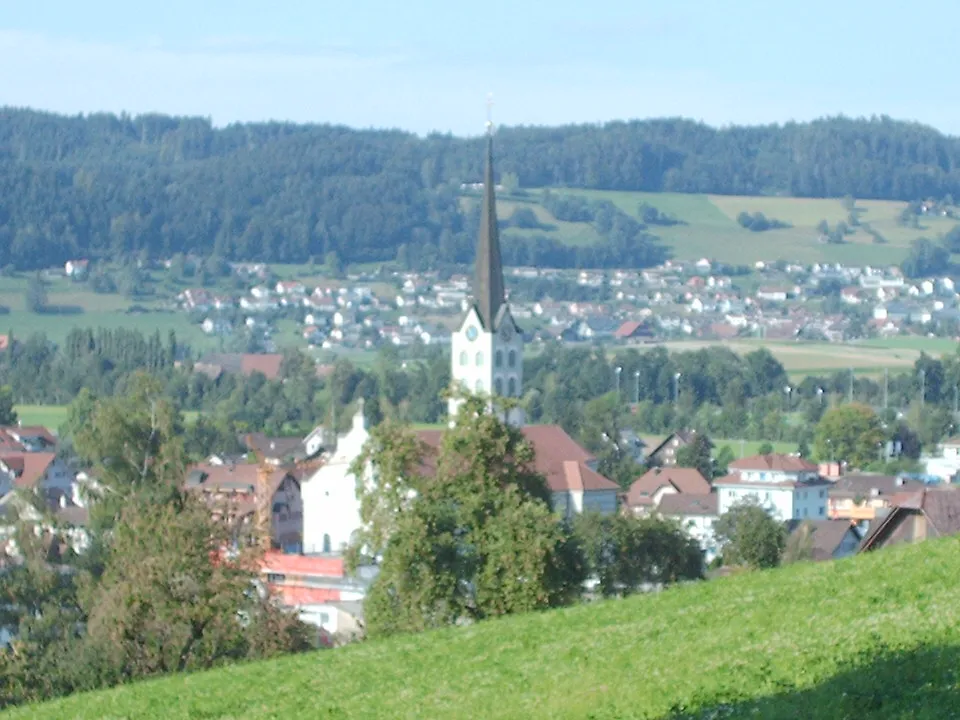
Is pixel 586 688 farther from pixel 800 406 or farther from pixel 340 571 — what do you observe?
pixel 800 406

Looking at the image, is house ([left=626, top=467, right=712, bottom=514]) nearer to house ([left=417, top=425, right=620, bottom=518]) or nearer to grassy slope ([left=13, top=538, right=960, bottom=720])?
house ([left=417, top=425, right=620, bottom=518])

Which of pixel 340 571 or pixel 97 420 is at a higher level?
pixel 97 420

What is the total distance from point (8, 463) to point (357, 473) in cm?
4907

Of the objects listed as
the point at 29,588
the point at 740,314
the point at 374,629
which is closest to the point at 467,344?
the point at 29,588

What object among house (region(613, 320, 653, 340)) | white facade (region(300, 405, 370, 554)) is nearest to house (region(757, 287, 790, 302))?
house (region(613, 320, 653, 340))

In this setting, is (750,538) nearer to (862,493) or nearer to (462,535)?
(462,535)

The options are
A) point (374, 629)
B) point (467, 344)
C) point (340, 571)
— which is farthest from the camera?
point (467, 344)

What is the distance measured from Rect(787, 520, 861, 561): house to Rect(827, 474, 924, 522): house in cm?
667

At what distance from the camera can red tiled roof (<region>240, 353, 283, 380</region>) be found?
122 metres

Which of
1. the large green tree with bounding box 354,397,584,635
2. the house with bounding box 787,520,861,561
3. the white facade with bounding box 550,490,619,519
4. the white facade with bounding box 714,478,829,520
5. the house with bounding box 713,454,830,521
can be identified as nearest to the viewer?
the large green tree with bounding box 354,397,584,635

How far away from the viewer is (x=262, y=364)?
127 metres

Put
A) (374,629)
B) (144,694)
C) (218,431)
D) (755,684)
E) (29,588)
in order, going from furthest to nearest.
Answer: (218,431) → (29,588) → (374,629) → (144,694) → (755,684)

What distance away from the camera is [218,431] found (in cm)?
8762

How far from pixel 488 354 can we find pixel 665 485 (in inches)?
274
